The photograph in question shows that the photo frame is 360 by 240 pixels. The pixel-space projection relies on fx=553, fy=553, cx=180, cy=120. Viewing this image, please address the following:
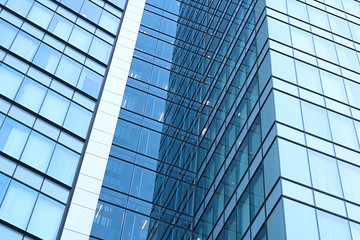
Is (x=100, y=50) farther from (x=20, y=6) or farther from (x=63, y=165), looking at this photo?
(x=63, y=165)

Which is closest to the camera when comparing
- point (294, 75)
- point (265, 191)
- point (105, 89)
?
point (265, 191)

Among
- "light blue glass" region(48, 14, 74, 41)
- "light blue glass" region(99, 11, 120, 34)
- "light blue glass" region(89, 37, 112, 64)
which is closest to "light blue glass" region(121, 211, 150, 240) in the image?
"light blue glass" region(89, 37, 112, 64)

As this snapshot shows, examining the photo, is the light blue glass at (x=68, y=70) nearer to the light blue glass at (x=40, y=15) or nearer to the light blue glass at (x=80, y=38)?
the light blue glass at (x=80, y=38)

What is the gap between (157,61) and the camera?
4078 cm

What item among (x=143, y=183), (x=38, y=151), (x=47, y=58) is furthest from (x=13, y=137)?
(x=143, y=183)

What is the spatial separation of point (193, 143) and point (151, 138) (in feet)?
8.73

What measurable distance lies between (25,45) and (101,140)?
7118 mm

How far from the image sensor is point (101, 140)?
3047 centimetres

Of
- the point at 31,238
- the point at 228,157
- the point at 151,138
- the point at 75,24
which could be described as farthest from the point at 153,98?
the point at 31,238

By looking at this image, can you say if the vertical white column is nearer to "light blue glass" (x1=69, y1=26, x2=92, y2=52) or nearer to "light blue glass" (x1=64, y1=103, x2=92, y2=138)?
"light blue glass" (x1=64, y1=103, x2=92, y2=138)

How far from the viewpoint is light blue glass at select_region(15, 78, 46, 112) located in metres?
28.7

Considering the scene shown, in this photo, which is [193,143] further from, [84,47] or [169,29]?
[169,29]

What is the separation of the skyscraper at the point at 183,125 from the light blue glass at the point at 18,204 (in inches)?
2.3

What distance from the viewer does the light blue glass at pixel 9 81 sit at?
2831 centimetres
